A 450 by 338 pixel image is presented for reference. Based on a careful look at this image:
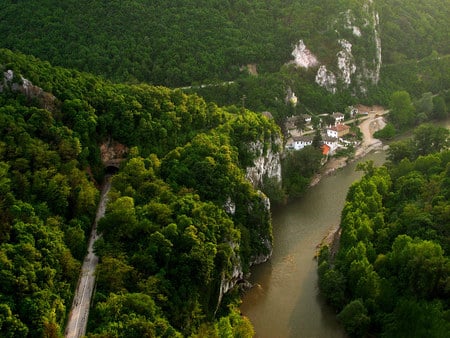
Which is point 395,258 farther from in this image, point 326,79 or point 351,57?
point 351,57

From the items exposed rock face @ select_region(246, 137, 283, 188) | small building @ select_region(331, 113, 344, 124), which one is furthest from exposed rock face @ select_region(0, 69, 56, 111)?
small building @ select_region(331, 113, 344, 124)

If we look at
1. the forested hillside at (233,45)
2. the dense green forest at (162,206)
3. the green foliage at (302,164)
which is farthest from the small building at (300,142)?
the forested hillside at (233,45)

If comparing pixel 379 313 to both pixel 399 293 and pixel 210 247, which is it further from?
pixel 210 247

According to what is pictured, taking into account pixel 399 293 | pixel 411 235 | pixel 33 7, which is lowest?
pixel 399 293

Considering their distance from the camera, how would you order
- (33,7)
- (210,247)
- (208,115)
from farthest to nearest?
(33,7)
(208,115)
(210,247)

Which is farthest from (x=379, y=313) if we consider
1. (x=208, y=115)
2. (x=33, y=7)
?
(x=33, y=7)

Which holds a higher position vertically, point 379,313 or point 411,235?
point 411,235

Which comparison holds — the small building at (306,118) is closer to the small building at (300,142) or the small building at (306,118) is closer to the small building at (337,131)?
the small building at (337,131)
